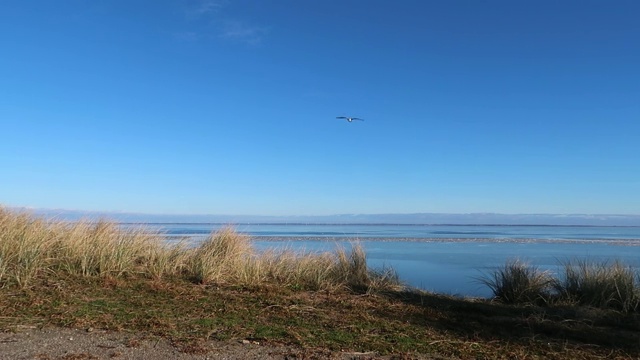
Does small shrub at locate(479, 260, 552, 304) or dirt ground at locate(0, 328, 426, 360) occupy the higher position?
small shrub at locate(479, 260, 552, 304)

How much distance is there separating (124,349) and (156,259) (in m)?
5.77

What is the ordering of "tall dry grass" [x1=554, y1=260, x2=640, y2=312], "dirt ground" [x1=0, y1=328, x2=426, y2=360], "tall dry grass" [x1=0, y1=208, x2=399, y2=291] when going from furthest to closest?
"tall dry grass" [x1=0, y1=208, x2=399, y2=291], "tall dry grass" [x1=554, y1=260, x2=640, y2=312], "dirt ground" [x1=0, y1=328, x2=426, y2=360]

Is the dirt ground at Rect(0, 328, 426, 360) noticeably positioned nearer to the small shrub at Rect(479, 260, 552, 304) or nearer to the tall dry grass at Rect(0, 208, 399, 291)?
the tall dry grass at Rect(0, 208, 399, 291)

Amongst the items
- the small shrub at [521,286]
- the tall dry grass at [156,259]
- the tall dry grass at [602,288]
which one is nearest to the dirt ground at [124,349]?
the tall dry grass at [156,259]

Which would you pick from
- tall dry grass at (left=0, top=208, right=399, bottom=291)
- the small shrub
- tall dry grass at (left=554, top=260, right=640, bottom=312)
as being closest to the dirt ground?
tall dry grass at (left=0, top=208, right=399, bottom=291)

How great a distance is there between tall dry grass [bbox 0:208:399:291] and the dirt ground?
Result: 9.89ft

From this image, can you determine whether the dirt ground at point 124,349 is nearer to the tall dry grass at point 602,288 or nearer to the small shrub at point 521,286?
the small shrub at point 521,286

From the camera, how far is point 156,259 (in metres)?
11.0

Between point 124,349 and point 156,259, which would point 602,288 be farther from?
point 156,259

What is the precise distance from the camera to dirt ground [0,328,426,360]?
5160 millimetres

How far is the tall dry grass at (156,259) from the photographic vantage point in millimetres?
9445

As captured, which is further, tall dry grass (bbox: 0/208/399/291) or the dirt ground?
tall dry grass (bbox: 0/208/399/291)

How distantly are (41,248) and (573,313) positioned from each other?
9.44 meters

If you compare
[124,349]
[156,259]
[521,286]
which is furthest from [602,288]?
[156,259]
